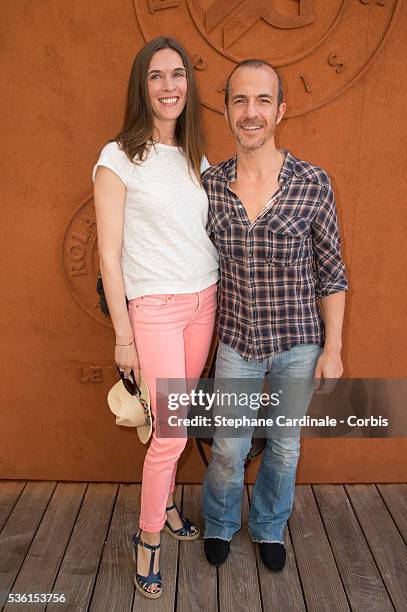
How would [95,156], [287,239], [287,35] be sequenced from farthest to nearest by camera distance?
[95,156]
[287,35]
[287,239]

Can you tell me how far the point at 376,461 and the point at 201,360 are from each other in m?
1.27

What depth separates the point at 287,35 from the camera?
230 cm

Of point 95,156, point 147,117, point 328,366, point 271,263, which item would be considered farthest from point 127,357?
point 95,156

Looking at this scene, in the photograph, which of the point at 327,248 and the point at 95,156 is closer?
the point at 327,248

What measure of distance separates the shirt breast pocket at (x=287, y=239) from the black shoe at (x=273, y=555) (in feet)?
3.97

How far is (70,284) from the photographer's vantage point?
260 cm

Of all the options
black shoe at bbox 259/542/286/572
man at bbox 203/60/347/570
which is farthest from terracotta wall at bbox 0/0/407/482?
black shoe at bbox 259/542/286/572

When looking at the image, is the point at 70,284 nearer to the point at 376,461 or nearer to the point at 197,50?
the point at 197,50

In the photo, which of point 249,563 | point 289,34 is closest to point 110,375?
point 249,563

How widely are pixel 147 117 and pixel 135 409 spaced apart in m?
1.06

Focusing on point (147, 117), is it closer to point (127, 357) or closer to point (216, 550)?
point (127, 357)

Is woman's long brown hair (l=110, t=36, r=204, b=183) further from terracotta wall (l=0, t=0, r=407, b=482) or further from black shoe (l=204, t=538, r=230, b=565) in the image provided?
black shoe (l=204, t=538, r=230, b=565)

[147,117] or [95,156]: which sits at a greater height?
[147,117]

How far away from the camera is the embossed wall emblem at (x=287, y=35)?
228cm
